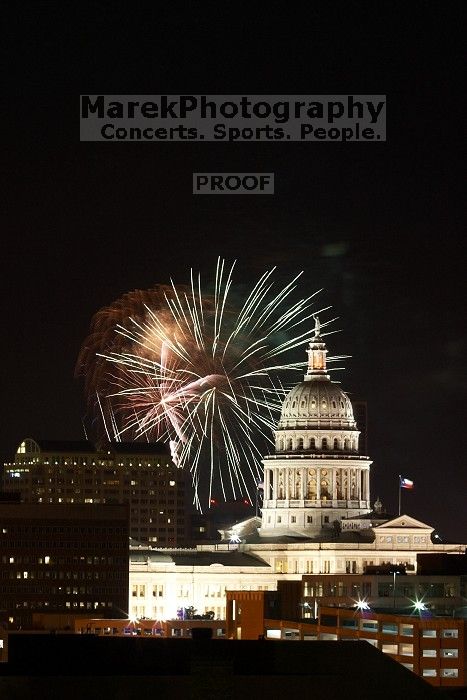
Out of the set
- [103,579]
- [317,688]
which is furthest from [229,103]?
[103,579]

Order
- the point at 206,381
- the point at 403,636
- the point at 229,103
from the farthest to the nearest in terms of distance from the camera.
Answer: the point at 206,381 < the point at 403,636 < the point at 229,103

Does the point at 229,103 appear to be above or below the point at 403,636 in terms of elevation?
above

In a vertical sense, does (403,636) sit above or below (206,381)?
below

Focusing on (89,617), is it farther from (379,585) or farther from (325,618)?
(325,618)

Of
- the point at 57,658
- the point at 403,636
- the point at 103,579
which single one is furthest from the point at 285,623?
the point at 57,658

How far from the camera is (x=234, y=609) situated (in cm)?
15550

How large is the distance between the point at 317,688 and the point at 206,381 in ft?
337

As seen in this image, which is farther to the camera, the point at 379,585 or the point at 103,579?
the point at 103,579

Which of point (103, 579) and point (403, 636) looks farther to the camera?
point (103, 579)

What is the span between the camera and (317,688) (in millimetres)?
48688

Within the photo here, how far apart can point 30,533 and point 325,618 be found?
6315 centimetres

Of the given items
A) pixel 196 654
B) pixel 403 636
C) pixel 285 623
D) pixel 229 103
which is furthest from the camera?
pixel 285 623

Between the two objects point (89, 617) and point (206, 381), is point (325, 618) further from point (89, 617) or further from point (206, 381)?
point (89, 617)

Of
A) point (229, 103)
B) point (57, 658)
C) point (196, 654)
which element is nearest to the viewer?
point (196, 654)
